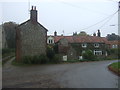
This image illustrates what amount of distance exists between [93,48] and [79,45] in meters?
5.11

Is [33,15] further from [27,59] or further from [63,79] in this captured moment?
[63,79]

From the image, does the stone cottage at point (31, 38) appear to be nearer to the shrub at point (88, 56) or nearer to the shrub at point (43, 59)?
the shrub at point (43, 59)

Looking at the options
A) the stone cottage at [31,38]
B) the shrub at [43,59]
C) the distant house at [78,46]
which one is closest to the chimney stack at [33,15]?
the stone cottage at [31,38]

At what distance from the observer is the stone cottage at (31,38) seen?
3234 centimetres

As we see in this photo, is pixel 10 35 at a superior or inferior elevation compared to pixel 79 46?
superior

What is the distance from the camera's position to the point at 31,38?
33.1 meters

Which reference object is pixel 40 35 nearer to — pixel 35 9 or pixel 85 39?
pixel 35 9

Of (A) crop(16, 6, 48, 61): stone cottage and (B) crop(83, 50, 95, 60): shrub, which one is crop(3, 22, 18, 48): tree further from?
(B) crop(83, 50, 95, 60): shrub

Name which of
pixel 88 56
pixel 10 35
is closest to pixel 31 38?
pixel 88 56

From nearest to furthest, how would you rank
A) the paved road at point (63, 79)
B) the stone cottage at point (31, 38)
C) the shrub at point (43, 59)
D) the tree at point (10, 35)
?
the paved road at point (63, 79) < the shrub at point (43, 59) < the stone cottage at point (31, 38) < the tree at point (10, 35)

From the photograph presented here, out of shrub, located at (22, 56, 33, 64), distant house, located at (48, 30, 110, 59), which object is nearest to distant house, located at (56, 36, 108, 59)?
distant house, located at (48, 30, 110, 59)

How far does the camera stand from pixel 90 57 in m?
41.7

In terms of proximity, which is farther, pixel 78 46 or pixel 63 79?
pixel 78 46

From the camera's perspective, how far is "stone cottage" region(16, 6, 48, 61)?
32.3 metres
